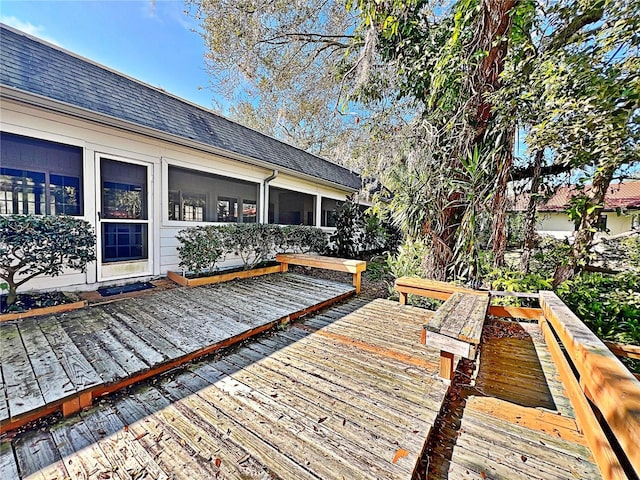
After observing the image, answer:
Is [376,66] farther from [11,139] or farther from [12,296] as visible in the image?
[12,296]

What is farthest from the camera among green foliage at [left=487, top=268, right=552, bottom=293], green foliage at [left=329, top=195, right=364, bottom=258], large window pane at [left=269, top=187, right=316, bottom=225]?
green foliage at [left=329, top=195, right=364, bottom=258]

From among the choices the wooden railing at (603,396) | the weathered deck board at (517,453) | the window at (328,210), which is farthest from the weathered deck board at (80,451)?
the window at (328,210)

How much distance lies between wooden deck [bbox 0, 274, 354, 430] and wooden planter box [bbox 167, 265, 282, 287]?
0.34 meters

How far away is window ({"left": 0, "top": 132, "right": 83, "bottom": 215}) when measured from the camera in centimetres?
359

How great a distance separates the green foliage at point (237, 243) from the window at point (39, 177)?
1.66 meters

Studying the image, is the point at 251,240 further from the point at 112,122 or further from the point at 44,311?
the point at 44,311

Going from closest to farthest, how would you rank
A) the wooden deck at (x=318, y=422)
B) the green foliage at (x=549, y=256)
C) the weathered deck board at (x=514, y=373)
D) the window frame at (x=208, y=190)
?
the wooden deck at (x=318, y=422) → the weathered deck board at (x=514, y=373) → the green foliage at (x=549, y=256) → the window frame at (x=208, y=190)

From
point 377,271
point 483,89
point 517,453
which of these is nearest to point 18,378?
point 517,453

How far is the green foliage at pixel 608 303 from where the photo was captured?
324 centimetres

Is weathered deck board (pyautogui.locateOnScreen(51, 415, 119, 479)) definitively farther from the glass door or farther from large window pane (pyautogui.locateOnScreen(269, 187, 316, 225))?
large window pane (pyautogui.locateOnScreen(269, 187, 316, 225))

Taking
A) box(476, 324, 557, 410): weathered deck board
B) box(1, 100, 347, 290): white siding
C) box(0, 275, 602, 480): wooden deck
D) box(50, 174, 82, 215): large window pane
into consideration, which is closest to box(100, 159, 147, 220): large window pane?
box(1, 100, 347, 290): white siding

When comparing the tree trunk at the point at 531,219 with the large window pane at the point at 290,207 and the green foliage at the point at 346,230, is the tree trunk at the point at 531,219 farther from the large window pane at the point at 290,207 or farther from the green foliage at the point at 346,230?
the large window pane at the point at 290,207

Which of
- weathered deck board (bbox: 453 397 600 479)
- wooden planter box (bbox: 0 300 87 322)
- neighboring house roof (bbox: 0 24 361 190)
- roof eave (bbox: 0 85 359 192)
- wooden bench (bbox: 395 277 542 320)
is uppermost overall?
neighboring house roof (bbox: 0 24 361 190)

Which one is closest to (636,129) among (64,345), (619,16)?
(619,16)
